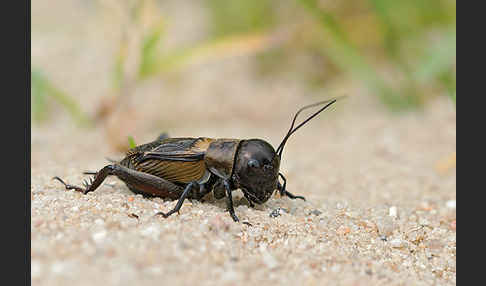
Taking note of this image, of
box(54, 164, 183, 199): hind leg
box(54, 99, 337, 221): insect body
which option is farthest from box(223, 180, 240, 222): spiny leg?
box(54, 164, 183, 199): hind leg

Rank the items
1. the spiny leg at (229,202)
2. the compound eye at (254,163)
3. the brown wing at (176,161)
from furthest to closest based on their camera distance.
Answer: the brown wing at (176,161)
the compound eye at (254,163)
the spiny leg at (229,202)

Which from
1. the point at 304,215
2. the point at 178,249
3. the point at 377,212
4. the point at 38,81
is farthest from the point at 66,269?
the point at 38,81

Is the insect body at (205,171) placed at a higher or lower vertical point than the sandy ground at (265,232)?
higher

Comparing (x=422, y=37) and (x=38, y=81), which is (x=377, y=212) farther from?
(x=422, y=37)

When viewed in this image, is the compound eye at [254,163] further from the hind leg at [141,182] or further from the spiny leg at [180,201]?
the hind leg at [141,182]

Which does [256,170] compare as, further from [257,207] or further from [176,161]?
[176,161]

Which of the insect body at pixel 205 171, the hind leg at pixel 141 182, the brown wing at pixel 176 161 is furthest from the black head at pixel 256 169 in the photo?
the hind leg at pixel 141 182
